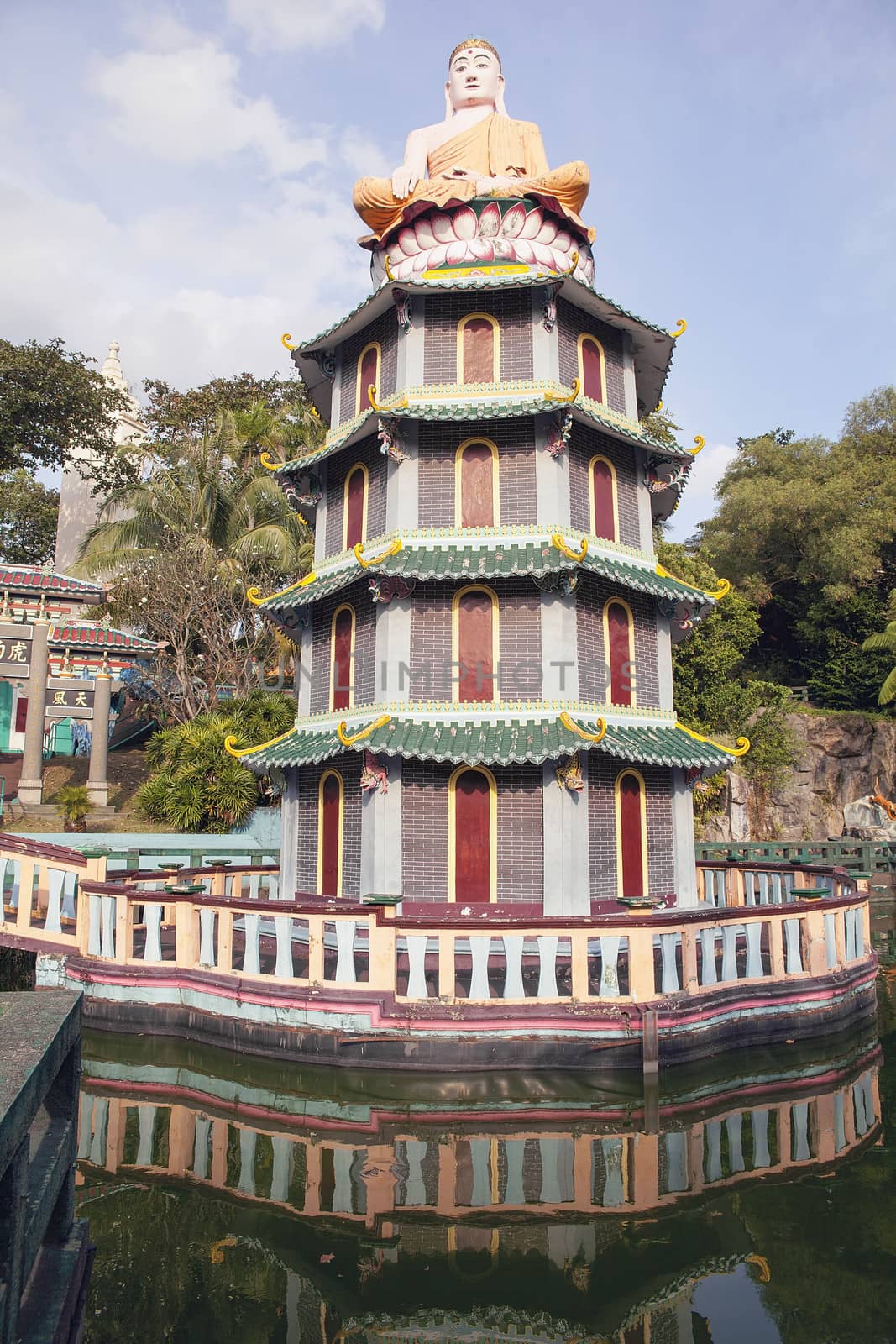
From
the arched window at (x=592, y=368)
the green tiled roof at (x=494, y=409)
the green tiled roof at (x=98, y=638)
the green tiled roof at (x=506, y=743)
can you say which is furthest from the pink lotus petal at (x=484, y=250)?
the green tiled roof at (x=98, y=638)

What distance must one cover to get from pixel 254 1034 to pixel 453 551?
8232 mm

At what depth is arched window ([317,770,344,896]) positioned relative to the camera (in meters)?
15.9

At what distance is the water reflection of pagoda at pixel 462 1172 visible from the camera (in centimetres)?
601

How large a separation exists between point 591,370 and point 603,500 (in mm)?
2553

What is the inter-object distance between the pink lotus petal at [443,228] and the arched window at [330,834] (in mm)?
10297

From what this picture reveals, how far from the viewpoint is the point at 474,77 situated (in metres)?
19.2

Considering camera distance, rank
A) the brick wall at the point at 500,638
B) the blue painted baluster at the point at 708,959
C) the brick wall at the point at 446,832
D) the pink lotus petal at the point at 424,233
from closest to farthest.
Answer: the blue painted baluster at the point at 708,959, the brick wall at the point at 446,832, the brick wall at the point at 500,638, the pink lotus petal at the point at 424,233

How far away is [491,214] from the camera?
17234mm

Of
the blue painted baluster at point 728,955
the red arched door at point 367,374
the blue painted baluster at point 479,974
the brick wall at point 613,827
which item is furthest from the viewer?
the red arched door at point 367,374

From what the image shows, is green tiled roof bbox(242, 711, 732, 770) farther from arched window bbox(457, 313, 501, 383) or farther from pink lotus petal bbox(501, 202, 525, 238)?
pink lotus petal bbox(501, 202, 525, 238)

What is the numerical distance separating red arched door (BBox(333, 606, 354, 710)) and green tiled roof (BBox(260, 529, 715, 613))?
0.80m

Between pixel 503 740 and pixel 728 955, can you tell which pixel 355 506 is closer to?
pixel 503 740

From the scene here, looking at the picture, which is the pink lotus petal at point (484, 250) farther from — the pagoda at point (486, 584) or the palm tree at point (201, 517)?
the palm tree at point (201, 517)

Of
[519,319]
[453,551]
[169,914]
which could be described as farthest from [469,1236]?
[519,319]
